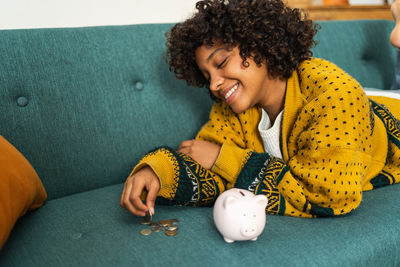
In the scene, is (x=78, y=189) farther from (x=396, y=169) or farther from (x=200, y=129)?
(x=396, y=169)

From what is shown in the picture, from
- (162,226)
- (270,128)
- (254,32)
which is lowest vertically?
(162,226)

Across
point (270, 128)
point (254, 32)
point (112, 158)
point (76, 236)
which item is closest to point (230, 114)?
point (270, 128)

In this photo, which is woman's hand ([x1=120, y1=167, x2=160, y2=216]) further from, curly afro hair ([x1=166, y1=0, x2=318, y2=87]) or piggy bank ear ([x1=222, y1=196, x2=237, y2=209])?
curly afro hair ([x1=166, y1=0, x2=318, y2=87])

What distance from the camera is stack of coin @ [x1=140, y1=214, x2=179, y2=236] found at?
0.78 meters

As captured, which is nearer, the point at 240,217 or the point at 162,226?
the point at 240,217

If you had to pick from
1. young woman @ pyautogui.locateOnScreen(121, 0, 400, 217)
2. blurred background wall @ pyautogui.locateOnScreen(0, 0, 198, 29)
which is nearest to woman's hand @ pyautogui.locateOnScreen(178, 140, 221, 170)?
young woman @ pyautogui.locateOnScreen(121, 0, 400, 217)

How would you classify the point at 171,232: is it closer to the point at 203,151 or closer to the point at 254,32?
the point at 203,151

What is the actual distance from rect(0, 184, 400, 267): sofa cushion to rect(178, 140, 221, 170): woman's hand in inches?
6.0

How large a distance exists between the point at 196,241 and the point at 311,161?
0.35 meters

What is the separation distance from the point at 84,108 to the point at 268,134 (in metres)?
0.56

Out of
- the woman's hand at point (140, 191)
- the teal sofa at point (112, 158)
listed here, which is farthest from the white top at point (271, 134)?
the woman's hand at point (140, 191)

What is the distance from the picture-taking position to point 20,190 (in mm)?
789

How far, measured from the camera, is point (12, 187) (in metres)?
0.76

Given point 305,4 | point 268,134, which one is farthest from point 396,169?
point 305,4
